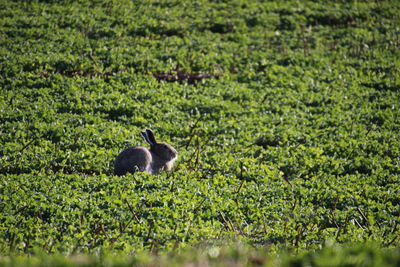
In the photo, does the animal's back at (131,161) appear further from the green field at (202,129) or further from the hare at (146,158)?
the green field at (202,129)

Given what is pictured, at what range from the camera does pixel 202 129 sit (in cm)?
1370

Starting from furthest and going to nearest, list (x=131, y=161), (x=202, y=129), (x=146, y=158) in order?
1. (x=202, y=129)
2. (x=146, y=158)
3. (x=131, y=161)

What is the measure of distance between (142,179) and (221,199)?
180 cm

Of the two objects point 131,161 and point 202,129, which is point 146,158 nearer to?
point 131,161

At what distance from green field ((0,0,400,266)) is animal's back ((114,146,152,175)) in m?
0.31

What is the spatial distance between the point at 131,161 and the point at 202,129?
387 cm

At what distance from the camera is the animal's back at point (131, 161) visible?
1026 centimetres

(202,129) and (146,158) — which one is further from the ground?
(146,158)

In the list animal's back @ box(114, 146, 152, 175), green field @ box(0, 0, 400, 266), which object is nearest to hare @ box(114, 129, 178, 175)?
animal's back @ box(114, 146, 152, 175)

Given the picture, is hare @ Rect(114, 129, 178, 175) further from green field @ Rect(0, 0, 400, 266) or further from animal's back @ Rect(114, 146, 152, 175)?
green field @ Rect(0, 0, 400, 266)

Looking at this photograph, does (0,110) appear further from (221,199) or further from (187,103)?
(221,199)

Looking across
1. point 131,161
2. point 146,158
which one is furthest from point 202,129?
point 131,161

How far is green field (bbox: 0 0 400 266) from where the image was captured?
25.9ft

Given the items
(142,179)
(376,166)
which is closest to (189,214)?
(142,179)
